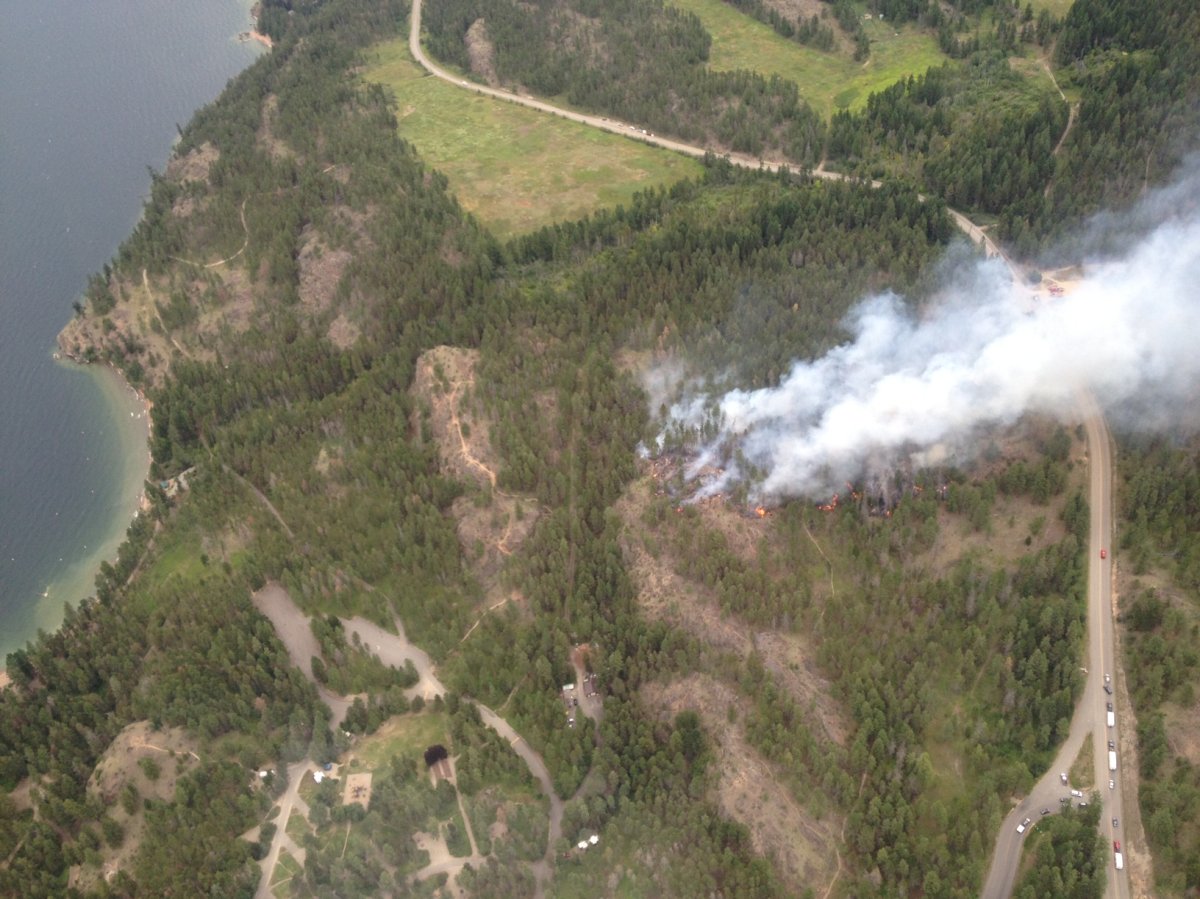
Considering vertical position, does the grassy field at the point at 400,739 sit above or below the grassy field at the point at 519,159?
below

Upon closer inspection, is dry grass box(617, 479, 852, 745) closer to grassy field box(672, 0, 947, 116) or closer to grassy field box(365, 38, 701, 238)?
grassy field box(365, 38, 701, 238)

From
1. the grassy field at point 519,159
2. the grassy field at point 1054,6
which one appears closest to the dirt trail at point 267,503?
the grassy field at point 519,159

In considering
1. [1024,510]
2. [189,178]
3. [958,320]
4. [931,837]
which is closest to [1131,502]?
[1024,510]

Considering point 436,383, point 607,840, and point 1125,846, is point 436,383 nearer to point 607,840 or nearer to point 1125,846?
point 607,840

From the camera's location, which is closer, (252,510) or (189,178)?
(252,510)

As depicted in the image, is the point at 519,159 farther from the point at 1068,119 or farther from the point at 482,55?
the point at 1068,119

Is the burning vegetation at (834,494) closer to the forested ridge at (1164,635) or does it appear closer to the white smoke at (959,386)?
the white smoke at (959,386)
